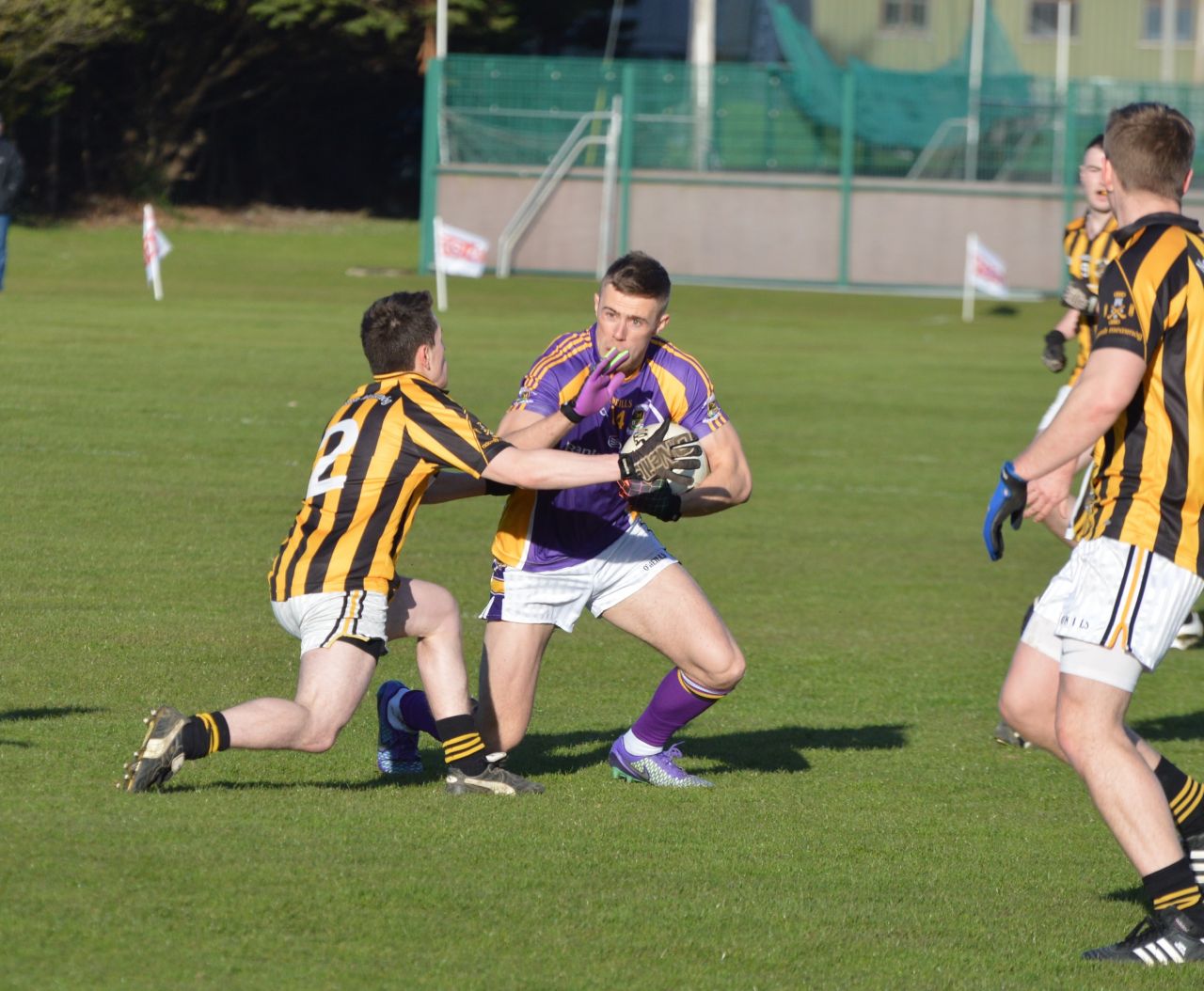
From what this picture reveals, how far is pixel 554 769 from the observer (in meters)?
7.16

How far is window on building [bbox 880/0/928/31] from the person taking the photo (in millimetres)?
54656

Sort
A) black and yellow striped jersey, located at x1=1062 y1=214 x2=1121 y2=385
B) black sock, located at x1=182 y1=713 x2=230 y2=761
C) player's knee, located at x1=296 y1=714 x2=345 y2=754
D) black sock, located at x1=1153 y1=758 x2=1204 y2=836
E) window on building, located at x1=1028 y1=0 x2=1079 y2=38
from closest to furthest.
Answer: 1. black sock, located at x1=1153 y1=758 x2=1204 y2=836
2. black sock, located at x1=182 y1=713 x2=230 y2=761
3. player's knee, located at x1=296 y1=714 x2=345 y2=754
4. black and yellow striped jersey, located at x1=1062 y1=214 x2=1121 y2=385
5. window on building, located at x1=1028 y1=0 x2=1079 y2=38

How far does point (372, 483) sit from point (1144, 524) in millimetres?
2527

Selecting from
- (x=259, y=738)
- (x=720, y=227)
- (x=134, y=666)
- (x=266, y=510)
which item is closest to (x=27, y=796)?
(x=259, y=738)

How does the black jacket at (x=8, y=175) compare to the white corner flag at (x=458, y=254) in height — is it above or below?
above

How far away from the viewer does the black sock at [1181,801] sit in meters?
5.66

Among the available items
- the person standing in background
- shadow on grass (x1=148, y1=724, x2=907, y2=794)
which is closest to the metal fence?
the person standing in background

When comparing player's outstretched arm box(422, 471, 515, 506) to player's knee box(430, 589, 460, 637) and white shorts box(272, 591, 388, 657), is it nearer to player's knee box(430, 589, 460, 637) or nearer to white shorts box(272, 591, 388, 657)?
player's knee box(430, 589, 460, 637)

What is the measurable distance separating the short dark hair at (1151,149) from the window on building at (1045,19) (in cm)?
5479

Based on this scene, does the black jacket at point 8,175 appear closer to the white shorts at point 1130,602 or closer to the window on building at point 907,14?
the white shorts at point 1130,602

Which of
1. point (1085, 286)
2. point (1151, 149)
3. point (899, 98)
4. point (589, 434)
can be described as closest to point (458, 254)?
point (899, 98)

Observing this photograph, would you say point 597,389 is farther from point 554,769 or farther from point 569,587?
point 554,769

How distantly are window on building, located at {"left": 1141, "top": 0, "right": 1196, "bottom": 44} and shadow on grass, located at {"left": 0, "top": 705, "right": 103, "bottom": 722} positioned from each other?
5558cm

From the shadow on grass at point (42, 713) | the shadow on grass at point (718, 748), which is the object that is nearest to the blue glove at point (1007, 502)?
the shadow on grass at point (718, 748)
